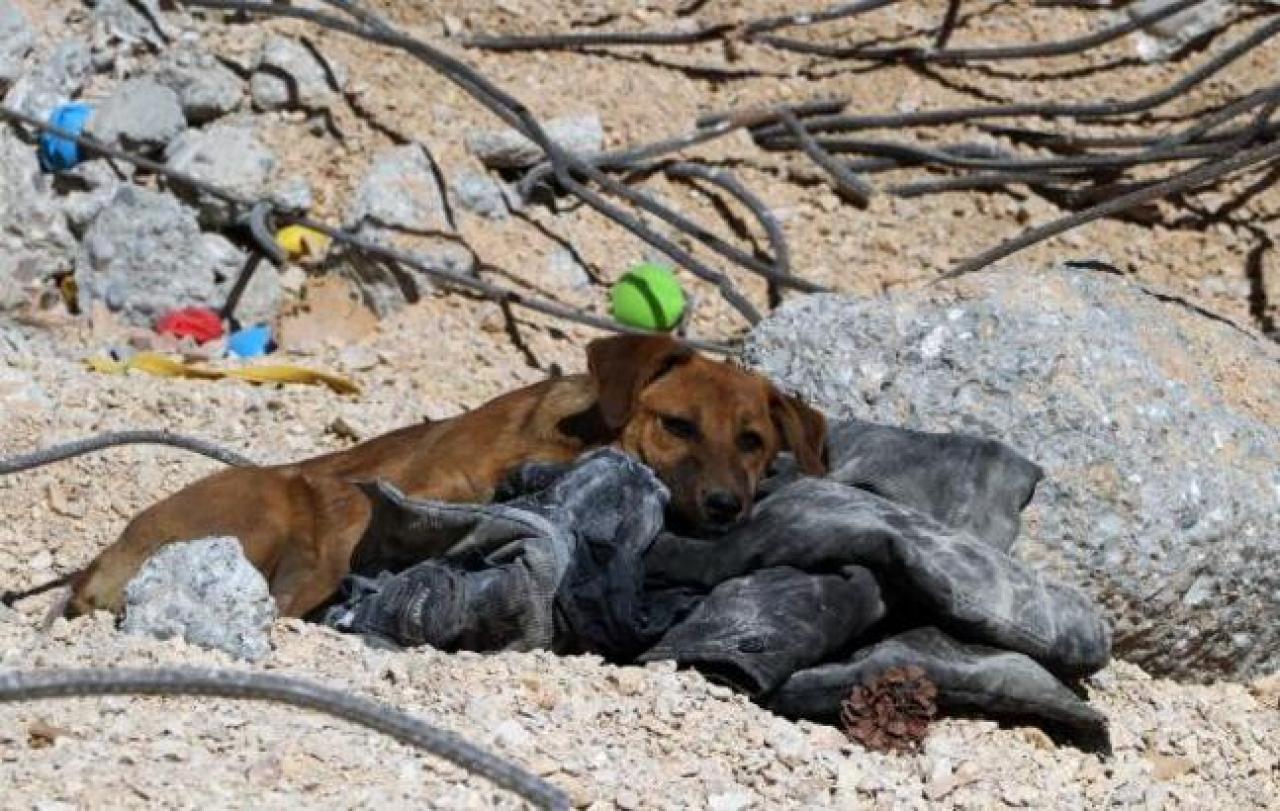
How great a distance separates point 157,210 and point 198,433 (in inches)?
72.9

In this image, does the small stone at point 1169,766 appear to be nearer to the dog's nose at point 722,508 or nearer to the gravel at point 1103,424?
the gravel at point 1103,424

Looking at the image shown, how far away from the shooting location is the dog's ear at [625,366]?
7.23 m

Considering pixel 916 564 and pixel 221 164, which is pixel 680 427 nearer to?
pixel 916 564

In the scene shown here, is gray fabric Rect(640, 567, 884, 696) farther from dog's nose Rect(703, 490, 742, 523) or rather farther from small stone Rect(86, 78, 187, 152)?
small stone Rect(86, 78, 187, 152)

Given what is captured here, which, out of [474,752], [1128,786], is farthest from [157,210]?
[474,752]

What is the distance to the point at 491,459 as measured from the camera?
7.34 metres

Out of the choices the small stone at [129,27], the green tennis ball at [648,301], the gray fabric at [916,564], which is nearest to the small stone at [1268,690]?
the gray fabric at [916,564]

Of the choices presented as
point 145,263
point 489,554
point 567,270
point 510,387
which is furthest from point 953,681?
point 145,263

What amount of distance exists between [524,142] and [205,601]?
5.19m

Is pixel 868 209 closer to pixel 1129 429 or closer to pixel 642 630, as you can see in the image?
pixel 1129 429

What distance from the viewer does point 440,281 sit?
1038 centimetres

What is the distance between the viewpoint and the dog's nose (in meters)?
6.80

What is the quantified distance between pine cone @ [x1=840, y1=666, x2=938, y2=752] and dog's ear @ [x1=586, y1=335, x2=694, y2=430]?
56.6 inches

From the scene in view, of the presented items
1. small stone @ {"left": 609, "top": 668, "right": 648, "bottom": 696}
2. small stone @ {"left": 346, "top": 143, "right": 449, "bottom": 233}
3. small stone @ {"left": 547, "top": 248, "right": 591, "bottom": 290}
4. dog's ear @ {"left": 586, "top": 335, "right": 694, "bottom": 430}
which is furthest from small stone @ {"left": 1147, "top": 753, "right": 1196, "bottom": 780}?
small stone @ {"left": 346, "top": 143, "right": 449, "bottom": 233}
